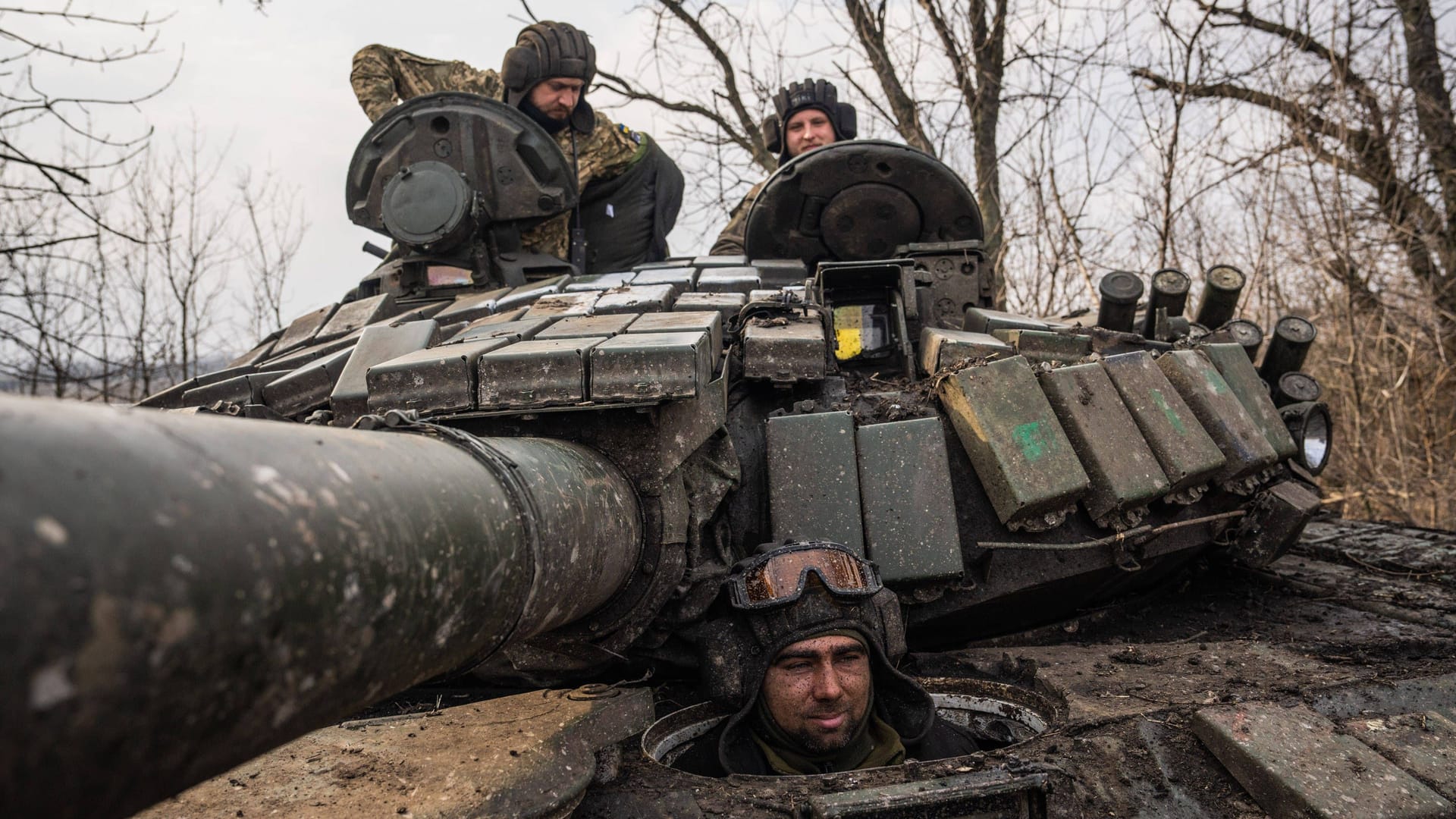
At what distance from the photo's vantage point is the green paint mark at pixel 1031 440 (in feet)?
12.4

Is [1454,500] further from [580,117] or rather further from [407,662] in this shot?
[407,662]

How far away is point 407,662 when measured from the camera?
49.5 inches

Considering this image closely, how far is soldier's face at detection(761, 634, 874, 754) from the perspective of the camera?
3.21m

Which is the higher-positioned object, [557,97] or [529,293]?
[557,97]

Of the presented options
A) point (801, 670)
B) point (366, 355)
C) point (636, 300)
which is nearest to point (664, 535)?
point (801, 670)

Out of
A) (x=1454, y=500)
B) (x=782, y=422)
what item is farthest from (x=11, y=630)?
(x=1454, y=500)

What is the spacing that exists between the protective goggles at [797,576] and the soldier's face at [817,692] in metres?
0.15

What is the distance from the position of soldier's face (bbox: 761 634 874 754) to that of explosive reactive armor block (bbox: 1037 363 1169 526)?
1.15 meters

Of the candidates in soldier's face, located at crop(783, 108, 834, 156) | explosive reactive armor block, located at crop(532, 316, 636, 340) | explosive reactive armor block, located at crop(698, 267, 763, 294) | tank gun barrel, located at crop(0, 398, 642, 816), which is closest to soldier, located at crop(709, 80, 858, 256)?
soldier's face, located at crop(783, 108, 834, 156)

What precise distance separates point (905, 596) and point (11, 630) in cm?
314

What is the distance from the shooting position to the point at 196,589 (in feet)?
2.80

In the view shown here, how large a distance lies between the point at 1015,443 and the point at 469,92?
4.60 m

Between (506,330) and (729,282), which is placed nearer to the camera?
(506,330)

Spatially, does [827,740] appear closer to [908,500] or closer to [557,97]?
[908,500]
